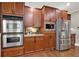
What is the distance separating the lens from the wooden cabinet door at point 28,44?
4715 millimetres

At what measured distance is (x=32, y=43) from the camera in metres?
4.93

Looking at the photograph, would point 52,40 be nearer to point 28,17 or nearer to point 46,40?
point 46,40

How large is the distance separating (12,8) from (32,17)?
1.35 metres

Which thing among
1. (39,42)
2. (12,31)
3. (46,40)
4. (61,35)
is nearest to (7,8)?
(12,31)

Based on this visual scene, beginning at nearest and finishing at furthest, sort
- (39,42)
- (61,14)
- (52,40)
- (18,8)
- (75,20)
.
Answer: (18,8)
(39,42)
(52,40)
(61,14)
(75,20)

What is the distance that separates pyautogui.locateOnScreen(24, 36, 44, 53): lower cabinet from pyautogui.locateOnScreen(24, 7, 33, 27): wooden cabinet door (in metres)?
0.70

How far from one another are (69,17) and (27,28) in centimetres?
239

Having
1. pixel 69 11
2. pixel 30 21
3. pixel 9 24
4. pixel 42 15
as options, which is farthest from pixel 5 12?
pixel 69 11

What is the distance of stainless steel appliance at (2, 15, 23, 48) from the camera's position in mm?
4027

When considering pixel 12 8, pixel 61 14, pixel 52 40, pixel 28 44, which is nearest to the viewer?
A: pixel 12 8

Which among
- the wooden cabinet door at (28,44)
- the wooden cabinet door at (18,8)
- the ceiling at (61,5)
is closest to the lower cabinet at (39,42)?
the wooden cabinet door at (28,44)

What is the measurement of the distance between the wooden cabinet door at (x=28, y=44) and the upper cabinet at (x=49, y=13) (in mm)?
1274

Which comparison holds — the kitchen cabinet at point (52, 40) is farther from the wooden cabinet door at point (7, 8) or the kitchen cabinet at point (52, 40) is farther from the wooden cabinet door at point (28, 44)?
the wooden cabinet door at point (7, 8)

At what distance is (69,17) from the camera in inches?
251
